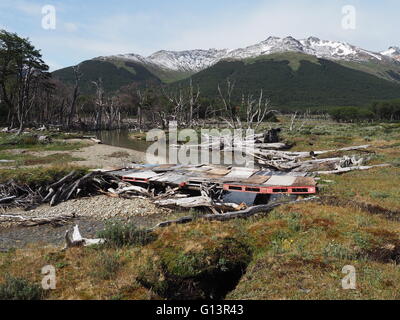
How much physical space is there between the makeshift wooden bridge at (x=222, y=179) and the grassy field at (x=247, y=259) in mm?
3861

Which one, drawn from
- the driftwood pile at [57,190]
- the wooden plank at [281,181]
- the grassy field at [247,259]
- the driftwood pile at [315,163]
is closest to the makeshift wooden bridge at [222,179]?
the wooden plank at [281,181]

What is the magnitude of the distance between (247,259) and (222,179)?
32.2ft

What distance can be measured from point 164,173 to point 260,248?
1308 centimetres

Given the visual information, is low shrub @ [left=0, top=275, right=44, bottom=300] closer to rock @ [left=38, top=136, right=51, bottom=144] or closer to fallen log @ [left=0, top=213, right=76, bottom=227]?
fallen log @ [left=0, top=213, right=76, bottom=227]

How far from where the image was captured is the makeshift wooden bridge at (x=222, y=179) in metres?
16.6

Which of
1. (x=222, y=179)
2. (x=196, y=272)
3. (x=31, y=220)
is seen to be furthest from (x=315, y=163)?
(x=31, y=220)

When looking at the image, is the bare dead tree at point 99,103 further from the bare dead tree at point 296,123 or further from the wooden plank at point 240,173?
the wooden plank at point 240,173

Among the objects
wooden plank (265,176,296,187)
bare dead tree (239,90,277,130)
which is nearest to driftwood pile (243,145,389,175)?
wooden plank (265,176,296,187)

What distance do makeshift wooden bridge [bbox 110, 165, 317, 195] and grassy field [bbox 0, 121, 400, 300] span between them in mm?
3861

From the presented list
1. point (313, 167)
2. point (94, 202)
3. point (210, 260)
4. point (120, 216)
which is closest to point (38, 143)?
point (94, 202)

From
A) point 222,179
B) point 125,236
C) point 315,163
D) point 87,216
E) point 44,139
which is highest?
point 44,139

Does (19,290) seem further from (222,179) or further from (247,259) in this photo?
(222,179)

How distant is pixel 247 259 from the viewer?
9.08m

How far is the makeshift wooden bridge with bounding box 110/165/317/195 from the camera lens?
16552 millimetres
